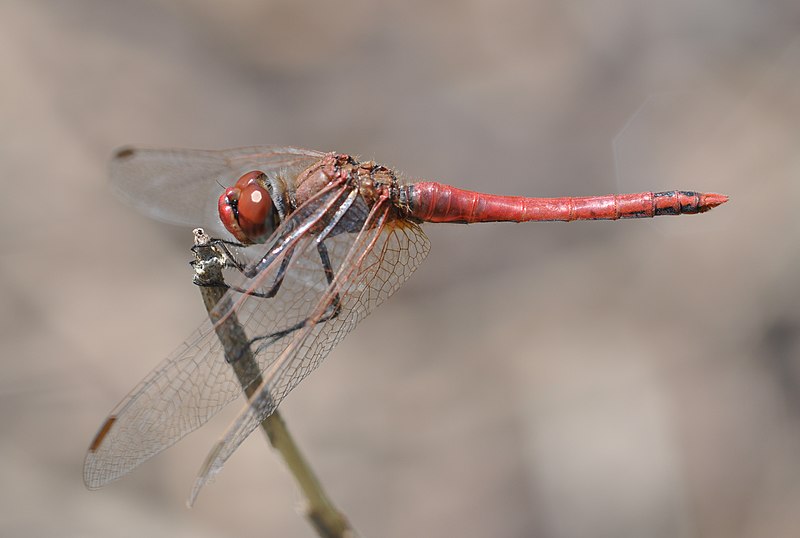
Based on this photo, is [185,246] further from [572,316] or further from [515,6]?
[515,6]

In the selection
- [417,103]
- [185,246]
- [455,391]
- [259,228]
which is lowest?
[455,391]

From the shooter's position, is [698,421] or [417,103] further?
[417,103]

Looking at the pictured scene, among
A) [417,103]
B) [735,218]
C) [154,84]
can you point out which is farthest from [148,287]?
[735,218]

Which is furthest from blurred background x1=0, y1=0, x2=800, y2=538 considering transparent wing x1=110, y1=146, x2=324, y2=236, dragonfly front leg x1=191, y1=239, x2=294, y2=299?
dragonfly front leg x1=191, y1=239, x2=294, y2=299

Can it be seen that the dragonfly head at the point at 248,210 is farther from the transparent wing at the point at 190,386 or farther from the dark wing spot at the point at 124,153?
the dark wing spot at the point at 124,153

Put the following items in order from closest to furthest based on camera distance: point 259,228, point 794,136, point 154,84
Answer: point 259,228 < point 794,136 < point 154,84

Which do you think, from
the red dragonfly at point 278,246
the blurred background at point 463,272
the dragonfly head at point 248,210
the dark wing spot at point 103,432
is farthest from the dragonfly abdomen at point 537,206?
the dark wing spot at point 103,432

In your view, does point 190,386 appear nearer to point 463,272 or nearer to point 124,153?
point 124,153

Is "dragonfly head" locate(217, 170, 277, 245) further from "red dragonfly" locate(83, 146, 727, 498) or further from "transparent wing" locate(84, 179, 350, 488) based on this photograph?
"transparent wing" locate(84, 179, 350, 488)
